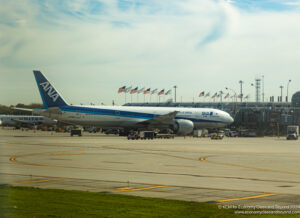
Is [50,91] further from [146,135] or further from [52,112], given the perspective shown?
[146,135]

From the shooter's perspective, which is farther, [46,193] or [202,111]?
[202,111]

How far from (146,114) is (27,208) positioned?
6986 centimetres

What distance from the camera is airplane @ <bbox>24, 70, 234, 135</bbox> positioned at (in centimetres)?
7206

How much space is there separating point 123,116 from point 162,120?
25.1 feet

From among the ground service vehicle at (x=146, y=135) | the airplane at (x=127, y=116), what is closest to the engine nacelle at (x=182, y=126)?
the airplane at (x=127, y=116)

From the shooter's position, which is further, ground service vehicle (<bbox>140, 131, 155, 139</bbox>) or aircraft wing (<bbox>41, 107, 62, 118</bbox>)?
aircraft wing (<bbox>41, 107, 62, 118</bbox>)

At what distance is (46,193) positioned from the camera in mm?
14602

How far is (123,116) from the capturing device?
7819 centimetres

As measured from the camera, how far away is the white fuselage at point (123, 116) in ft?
243

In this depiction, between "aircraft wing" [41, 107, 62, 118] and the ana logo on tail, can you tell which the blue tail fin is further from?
"aircraft wing" [41, 107, 62, 118]

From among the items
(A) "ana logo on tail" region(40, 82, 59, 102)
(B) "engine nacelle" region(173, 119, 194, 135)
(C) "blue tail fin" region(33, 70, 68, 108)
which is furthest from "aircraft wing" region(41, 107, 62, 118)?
(B) "engine nacelle" region(173, 119, 194, 135)

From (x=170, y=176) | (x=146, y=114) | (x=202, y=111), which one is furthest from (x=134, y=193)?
(x=202, y=111)

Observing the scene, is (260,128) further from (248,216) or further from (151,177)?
(248,216)

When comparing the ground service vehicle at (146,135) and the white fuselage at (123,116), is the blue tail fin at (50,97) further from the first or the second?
the ground service vehicle at (146,135)
